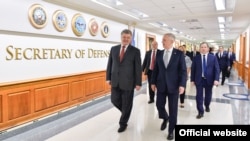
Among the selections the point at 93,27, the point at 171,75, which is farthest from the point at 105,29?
the point at 171,75

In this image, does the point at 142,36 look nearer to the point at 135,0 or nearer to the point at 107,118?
the point at 135,0

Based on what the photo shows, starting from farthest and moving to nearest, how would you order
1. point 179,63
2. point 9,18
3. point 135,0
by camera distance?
point 135,0 < point 9,18 < point 179,63

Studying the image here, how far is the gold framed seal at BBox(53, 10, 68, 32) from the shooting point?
4941mm

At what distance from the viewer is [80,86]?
223 inches

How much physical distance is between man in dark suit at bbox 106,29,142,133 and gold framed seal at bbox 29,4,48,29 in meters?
1.84

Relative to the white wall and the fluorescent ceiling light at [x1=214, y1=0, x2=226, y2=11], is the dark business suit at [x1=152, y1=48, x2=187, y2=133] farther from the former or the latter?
the fluorescent ceiling light at [x1=214, y1=0, x2=226, y2=11]

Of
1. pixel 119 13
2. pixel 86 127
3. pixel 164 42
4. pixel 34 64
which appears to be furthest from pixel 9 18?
pixel 119 13

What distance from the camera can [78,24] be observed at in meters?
5.77

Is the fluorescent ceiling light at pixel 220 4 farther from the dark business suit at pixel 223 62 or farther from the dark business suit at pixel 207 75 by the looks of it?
the dark business suit at pixel 223 62

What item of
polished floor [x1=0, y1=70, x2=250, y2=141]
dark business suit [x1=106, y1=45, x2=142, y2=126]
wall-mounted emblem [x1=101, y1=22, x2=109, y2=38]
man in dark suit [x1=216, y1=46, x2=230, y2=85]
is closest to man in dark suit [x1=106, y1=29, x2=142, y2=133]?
dark business suit [x1=106, y1=45, x2=142, y2=126]

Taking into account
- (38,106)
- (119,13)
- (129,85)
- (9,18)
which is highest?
(119,13)

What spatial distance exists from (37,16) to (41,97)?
166cm

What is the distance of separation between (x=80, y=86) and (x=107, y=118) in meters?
1.48

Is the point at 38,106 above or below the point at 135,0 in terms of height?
below
